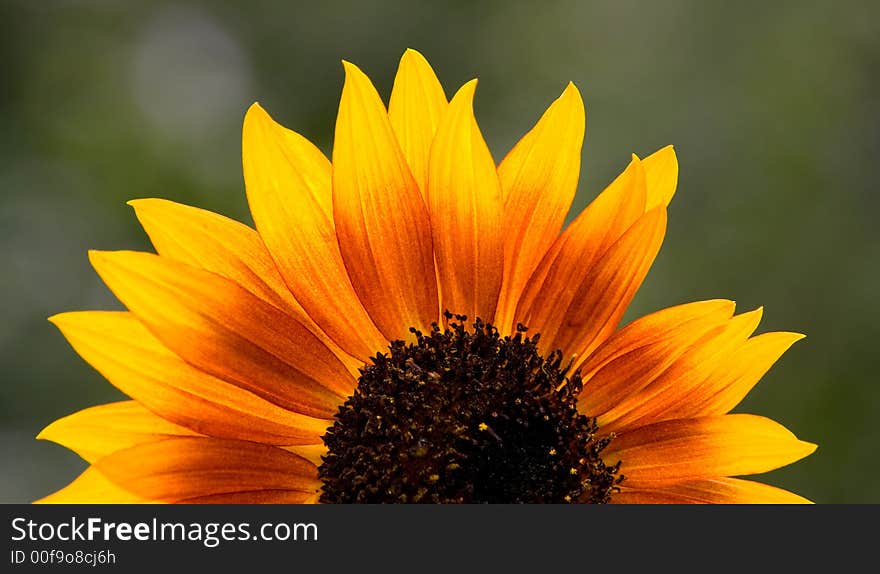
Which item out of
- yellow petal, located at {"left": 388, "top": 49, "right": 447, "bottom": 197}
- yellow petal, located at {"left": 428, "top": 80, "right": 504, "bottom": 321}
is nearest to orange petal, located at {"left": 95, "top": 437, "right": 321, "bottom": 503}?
yellow petal, located at {"left": 428, "top": 80, "right": 504, "bottom": 321}

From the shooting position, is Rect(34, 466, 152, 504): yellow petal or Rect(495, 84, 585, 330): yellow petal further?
Rect(495, 84, 585, 330): yellow petal

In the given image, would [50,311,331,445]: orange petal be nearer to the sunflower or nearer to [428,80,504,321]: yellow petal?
the sunflower

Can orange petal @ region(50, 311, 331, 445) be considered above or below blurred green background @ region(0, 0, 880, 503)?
below

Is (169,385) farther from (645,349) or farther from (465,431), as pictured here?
(645,349)

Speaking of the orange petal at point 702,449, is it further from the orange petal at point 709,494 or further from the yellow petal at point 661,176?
the yellow petal at point 661,176

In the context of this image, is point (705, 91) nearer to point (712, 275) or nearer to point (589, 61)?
point (589, 61)

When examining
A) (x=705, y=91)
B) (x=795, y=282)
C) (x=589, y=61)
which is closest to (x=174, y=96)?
(x=589, y=61)

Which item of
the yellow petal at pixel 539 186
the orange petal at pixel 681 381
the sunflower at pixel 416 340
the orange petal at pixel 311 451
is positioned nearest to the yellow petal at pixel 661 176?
the sunflower at pixel 416 340
